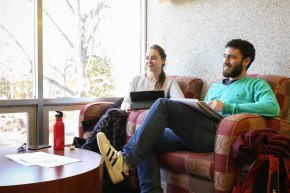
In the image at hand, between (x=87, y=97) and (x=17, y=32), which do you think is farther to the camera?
(x=87, y=97)

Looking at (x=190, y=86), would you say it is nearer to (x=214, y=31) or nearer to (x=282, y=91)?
(x=214, y=31)

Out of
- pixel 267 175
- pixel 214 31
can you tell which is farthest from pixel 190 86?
pixel 267 175

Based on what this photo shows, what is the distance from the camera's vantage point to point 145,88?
2.86 meters

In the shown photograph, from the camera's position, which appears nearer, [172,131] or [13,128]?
[172,131]

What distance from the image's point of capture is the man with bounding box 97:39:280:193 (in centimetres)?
179

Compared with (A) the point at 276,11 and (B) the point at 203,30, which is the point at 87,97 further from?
(A) the point at 276,11

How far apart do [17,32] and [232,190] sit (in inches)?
89.4

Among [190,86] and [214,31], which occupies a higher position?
[214,31]

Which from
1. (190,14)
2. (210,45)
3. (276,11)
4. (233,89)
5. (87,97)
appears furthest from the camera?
(87,97)

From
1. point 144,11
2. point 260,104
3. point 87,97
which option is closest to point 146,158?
point 260,104

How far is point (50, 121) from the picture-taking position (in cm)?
314

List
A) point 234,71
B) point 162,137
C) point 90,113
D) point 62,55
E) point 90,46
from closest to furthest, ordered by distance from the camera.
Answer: point 162,137
point 234,71
point 90,113
point 62,55
point 90,46

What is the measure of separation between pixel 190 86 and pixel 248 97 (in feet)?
2.54

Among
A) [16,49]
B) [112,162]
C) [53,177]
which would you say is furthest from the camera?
[16,49]
